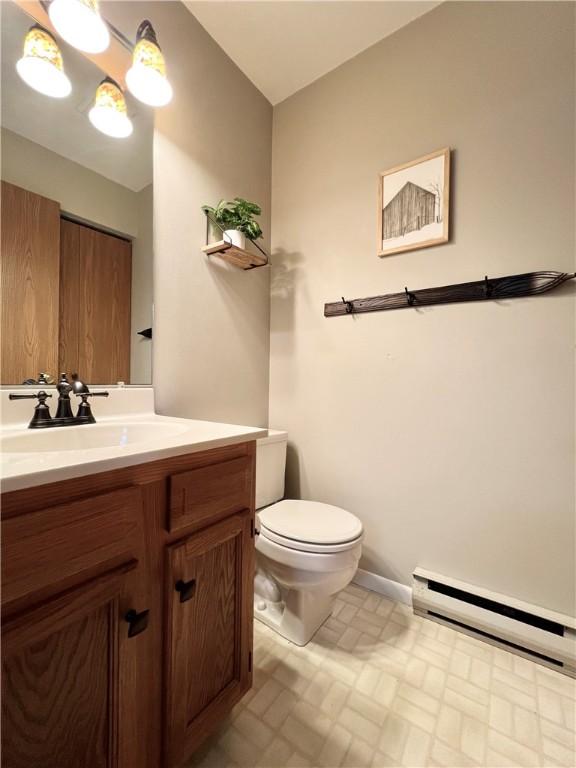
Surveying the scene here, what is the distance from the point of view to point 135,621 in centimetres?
58

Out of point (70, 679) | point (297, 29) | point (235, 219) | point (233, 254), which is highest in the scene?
point (297, 29)

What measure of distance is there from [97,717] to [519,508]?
137 centimetres

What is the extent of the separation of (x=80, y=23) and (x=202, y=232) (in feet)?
2.18

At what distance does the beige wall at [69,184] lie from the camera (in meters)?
0.89

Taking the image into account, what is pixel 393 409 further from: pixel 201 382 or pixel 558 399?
pixel 201 382

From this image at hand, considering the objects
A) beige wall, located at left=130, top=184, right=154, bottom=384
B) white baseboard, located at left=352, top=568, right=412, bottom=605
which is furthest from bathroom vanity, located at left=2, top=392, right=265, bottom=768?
white baseboard, located at left=352, top=568, right=412, bottom=605

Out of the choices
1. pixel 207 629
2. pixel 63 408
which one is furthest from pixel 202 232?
pixel 207 629

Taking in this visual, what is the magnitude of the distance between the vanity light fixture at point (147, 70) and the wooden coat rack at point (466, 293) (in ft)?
3.51

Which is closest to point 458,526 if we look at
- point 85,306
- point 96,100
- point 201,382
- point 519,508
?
point 519,508

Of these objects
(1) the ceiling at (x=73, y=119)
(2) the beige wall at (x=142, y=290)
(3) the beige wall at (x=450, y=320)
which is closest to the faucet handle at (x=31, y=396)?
(2) the beige wall at (x=142, y=290)

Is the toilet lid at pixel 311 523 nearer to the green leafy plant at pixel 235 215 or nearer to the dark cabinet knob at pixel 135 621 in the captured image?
the dark cabinet knob at pixel 135 621

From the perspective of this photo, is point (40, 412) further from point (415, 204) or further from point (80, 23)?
point (415, 204)

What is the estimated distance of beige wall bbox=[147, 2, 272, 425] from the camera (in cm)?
127

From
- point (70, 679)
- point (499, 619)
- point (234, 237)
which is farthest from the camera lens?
point (234, 237)
